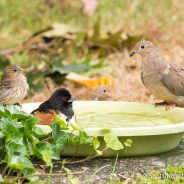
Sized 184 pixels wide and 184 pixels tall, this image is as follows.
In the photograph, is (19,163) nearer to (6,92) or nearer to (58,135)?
(58,135)

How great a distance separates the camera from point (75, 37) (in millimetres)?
10352

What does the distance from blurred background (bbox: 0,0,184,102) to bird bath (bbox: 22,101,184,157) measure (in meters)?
1.90

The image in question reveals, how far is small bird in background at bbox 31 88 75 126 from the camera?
5.64 meters

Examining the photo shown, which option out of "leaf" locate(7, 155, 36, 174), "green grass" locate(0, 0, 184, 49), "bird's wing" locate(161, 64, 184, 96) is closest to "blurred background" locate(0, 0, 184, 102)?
"green grass" locate(0, 0, 184, 49)

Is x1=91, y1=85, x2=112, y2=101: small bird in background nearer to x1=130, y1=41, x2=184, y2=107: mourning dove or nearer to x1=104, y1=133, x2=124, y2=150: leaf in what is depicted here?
x1=130, y1=41, x2=184, y2=107: mourning dove

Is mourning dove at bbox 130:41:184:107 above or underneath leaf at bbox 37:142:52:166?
above

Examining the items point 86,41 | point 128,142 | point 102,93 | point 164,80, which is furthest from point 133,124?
point 86,41

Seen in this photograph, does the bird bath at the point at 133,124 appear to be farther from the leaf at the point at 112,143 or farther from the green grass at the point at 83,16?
the green grass at the point at 83,16

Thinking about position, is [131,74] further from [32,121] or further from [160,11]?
[32,121]

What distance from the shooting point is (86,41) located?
10312mm

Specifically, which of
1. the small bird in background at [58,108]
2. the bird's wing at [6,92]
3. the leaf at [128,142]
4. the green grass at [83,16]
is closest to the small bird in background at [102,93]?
→ the bird's wing at [6,92]

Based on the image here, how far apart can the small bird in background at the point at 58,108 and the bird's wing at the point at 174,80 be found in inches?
58.7

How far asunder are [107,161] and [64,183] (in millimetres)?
550

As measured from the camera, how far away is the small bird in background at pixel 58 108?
5641mm
